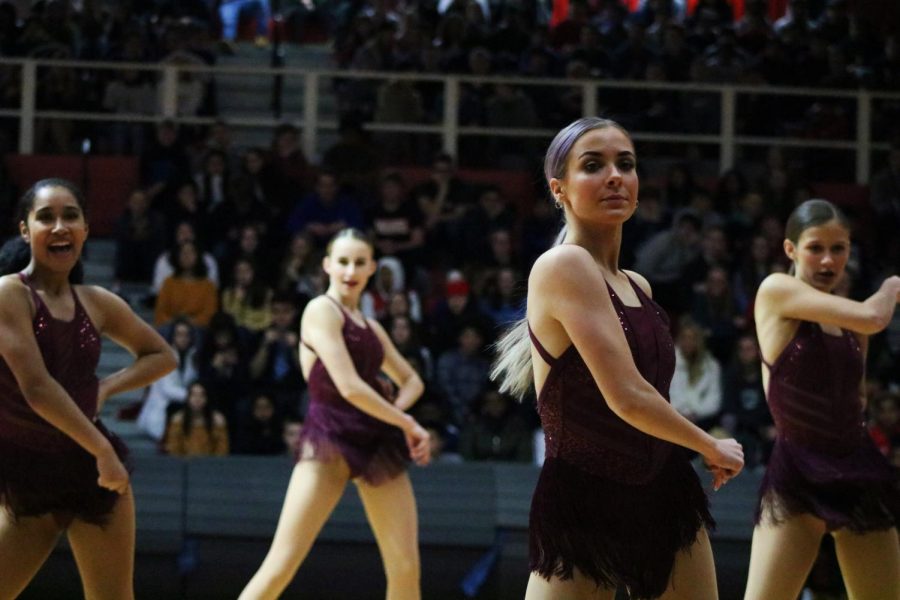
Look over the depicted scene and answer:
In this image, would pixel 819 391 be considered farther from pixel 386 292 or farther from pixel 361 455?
pixel 386 292

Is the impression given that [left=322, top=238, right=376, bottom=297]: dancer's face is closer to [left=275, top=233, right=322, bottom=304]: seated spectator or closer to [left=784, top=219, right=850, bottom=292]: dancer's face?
[left=784, top=219, right=850, bottom=292]: dancer's face

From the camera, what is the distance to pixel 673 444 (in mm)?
3885

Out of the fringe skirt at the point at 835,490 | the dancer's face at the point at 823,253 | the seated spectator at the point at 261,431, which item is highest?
the dancer's face at the point at 823,253

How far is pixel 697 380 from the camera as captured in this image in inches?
412

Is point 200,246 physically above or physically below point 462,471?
above

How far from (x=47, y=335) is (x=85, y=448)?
0.41 metres

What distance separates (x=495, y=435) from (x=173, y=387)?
7.95 ft

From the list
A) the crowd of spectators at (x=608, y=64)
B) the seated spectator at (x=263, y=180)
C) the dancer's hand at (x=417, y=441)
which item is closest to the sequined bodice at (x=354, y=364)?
the dancer's hand at (x=417, y=441)

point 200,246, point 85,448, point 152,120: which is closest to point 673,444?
point 85,448

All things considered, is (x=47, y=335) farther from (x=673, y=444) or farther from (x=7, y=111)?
(x=7, y=111)

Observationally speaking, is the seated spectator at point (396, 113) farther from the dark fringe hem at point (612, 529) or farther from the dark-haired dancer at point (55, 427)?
the dark fringe hem at point (612, 529)

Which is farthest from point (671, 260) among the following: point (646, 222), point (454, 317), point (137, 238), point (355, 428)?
point (355, 428)

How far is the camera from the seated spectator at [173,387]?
10344mm

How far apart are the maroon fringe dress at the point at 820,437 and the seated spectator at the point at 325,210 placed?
282 inches
